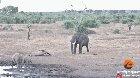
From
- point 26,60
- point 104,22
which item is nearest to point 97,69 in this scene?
point 26,60

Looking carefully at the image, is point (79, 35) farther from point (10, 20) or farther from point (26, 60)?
point (10, 20)

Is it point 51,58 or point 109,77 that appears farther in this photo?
point 51,58

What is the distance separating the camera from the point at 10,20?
95.0 meters

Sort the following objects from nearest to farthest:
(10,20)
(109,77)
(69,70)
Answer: (109,77), (69,70), (10,20)

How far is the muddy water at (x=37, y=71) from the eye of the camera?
23.7 meters

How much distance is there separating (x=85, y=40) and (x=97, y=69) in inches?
376

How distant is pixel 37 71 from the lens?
84.1 ft

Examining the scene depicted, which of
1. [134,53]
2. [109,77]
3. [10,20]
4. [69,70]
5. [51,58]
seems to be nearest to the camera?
[109,77]

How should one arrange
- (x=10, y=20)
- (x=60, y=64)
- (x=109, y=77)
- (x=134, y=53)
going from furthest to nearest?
(x=10, y=20) → (x=134, y=53) → (x=60, y=64) → (x=109, y=77)

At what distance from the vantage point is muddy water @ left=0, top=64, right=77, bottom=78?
77.9ft

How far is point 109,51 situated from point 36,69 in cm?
991

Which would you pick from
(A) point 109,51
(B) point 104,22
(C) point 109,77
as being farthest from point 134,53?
(B) point 104,22

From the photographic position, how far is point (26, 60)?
2925 cm

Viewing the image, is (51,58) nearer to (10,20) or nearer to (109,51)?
(109,51)
